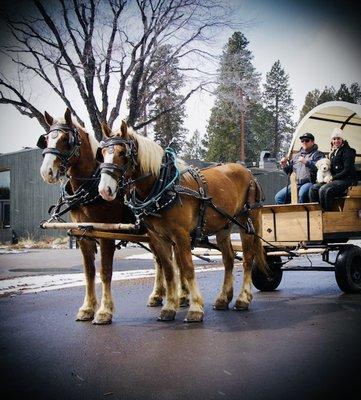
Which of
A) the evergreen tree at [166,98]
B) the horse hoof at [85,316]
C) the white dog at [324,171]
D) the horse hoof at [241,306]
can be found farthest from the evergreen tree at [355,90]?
the evergreen tree at [166,98]

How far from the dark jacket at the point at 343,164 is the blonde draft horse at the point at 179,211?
1.50m

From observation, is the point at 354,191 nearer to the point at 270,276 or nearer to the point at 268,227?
the point at 268,227

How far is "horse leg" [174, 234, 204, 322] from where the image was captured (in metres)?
4.60

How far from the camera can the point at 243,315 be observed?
5109mm

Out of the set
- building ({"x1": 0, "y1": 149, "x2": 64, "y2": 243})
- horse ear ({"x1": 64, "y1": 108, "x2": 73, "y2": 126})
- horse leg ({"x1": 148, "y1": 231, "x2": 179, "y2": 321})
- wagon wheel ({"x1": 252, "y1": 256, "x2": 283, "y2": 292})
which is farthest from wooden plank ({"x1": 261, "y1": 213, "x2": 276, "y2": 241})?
building ({"x1": 0, "y1": 149, "x2": 64, "y2": 243})

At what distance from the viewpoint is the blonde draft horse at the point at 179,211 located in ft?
14.7

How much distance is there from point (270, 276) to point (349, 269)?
119 cm

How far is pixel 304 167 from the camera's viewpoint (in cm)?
695

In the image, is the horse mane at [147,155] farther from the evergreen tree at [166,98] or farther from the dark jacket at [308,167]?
the evergreen tree at [166,98]

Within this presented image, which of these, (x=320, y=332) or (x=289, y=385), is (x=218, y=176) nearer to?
(x=320, y=332)

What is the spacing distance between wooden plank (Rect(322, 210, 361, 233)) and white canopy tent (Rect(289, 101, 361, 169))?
1.87 meters

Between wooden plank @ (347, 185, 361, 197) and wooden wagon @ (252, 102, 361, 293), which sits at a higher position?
wooden plank @ (347, 185, 361, 197)

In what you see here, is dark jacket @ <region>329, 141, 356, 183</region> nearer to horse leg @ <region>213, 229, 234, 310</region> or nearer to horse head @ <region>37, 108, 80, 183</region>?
horse leg @ <region>213, 229, 234, 310</region>

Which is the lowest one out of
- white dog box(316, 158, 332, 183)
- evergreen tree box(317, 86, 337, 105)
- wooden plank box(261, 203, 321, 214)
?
wooden plank box(261, 203, 321, 214)
